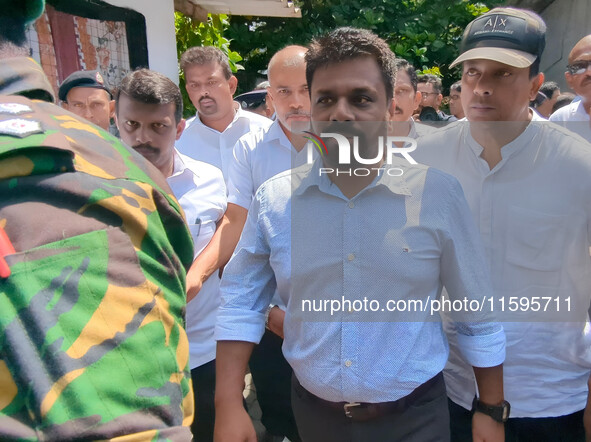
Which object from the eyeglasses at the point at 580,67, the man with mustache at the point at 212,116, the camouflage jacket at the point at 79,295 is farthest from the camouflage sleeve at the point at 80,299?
the eyeglasses at the point at 580,67

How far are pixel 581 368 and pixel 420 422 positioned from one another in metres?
0.69

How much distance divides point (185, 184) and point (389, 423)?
1.31m

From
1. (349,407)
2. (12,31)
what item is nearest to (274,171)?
(349,407)

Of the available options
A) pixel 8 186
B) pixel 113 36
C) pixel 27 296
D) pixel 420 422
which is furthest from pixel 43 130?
pixel 113 36

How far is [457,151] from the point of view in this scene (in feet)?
6.27

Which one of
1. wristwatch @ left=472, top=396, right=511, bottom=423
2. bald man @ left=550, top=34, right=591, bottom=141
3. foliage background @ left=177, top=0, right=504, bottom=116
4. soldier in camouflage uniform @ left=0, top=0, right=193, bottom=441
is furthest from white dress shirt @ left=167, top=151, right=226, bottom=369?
foliage background @ left=177, top=0, right=504, bottom=116

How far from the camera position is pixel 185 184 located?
2.27 meters

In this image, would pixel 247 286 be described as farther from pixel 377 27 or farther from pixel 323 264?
pixel 377 27

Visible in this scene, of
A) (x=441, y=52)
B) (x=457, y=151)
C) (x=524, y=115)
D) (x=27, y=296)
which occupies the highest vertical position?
(x=27, y=296)

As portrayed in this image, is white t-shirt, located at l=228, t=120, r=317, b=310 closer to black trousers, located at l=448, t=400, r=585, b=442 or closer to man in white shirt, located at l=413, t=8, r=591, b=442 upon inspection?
man in white shirt, located at l=413, t=8, r=591, b=442

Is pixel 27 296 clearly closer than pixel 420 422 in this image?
Yes

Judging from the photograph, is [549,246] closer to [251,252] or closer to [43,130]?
[251,252]

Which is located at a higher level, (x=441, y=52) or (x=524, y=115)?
(x=524, y=115)

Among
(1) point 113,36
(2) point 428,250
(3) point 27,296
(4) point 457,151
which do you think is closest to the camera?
(3) point 27,296
